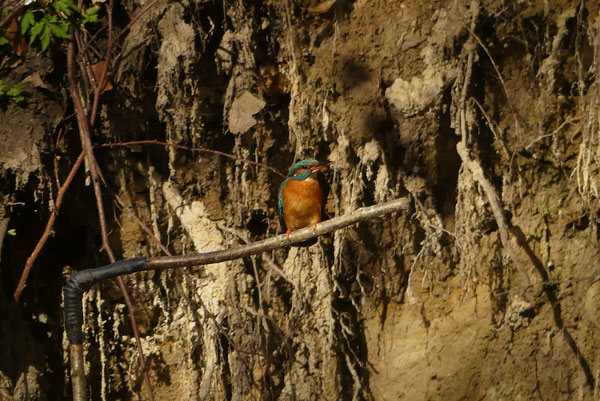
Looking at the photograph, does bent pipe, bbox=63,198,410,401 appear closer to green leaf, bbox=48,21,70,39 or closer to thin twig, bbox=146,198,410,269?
thin twig, bbox=146,198,410,269

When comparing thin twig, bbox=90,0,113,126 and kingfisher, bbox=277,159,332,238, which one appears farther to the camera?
thin twig, bbox=90,0,113,126

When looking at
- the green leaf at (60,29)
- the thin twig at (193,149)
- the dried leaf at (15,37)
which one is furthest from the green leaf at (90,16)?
the thin twig at (193,149)

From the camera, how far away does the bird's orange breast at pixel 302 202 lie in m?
3.83

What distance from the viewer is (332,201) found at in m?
4.32

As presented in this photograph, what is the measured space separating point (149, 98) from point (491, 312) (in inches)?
94.6

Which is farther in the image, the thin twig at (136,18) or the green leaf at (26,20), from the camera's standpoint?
the thin twig at (136,18)

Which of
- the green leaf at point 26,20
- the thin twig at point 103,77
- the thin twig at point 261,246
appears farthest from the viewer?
the thin twig at point 103,77

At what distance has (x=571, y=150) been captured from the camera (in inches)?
158

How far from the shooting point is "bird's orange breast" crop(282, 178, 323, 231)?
3.83 meters

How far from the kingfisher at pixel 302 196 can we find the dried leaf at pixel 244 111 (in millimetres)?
439

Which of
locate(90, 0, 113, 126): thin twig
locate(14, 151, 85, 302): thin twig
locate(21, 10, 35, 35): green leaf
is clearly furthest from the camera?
locate(90, 0, 113, 126): thin twig

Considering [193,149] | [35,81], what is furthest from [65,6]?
[193,149]

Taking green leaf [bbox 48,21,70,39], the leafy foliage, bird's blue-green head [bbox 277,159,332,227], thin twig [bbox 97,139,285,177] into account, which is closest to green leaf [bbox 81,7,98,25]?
the leafy foliage

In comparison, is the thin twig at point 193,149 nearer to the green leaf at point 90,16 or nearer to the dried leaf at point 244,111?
the dried leaf at point 244,111
